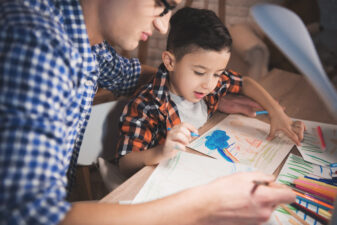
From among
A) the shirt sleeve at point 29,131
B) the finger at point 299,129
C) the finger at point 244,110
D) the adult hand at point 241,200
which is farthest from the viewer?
the finger at point 244,110

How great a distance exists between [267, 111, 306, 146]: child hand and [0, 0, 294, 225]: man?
0.37 m

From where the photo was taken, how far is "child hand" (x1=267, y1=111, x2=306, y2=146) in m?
0.83

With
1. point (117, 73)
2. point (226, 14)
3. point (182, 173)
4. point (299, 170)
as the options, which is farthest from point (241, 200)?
point (226, 14)

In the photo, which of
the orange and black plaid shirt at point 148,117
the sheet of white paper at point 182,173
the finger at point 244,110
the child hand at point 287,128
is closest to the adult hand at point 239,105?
the finger at point 244,110

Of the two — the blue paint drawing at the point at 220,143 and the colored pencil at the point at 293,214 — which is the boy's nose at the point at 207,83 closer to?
the blue paint drawing at the point at 220,143

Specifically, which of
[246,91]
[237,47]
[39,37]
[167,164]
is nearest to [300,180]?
[167,164]

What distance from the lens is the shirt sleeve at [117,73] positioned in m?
0.90

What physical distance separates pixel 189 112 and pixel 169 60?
0.22 m

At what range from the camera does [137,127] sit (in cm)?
79

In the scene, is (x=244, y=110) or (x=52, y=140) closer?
(x=52, y=140)

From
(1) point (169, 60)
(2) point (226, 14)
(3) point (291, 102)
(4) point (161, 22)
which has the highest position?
(2) point (226, 14)

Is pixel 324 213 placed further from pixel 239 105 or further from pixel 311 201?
pixel 239 105

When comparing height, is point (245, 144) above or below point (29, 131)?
below

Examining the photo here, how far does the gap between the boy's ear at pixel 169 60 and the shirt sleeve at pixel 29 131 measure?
506 mm
